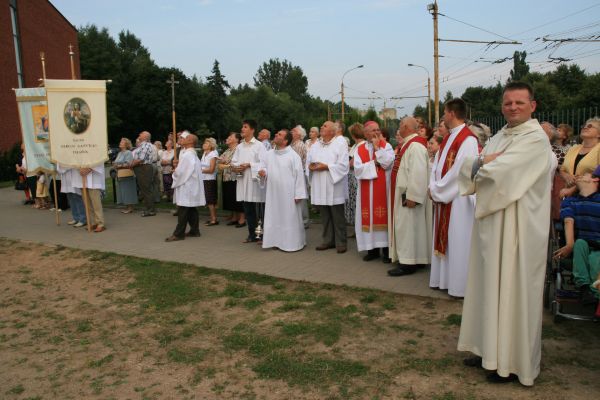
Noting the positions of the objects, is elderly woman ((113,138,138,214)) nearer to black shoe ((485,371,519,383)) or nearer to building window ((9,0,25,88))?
black shoe ((485,371,519,383))

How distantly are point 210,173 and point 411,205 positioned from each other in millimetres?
5565

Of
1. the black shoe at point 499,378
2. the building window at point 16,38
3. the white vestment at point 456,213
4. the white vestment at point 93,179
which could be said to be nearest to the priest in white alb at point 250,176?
the white vestment at point 93,179

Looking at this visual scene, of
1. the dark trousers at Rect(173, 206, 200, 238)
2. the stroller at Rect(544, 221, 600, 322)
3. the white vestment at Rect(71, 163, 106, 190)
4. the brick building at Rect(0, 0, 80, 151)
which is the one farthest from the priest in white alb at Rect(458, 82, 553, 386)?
the brick building at Rect(0, 0, 80, 151)

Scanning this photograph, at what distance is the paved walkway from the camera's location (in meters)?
6.93

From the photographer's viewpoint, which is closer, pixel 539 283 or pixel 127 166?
pixel 539 283

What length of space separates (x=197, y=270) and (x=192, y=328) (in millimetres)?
2206

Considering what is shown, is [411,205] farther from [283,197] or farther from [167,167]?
[167,167]

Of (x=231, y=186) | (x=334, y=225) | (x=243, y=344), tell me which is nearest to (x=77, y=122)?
(x=231, y=186)

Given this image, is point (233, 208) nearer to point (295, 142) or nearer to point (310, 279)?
point (295, 142)

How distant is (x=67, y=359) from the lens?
187 inches

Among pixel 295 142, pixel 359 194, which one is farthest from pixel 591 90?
pixel 359 194

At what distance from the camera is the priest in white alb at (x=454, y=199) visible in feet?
19.0

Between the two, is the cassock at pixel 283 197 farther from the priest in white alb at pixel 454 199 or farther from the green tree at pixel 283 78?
the green tree at pixel 283 78

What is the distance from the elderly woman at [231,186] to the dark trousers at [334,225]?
2845 millimetres
